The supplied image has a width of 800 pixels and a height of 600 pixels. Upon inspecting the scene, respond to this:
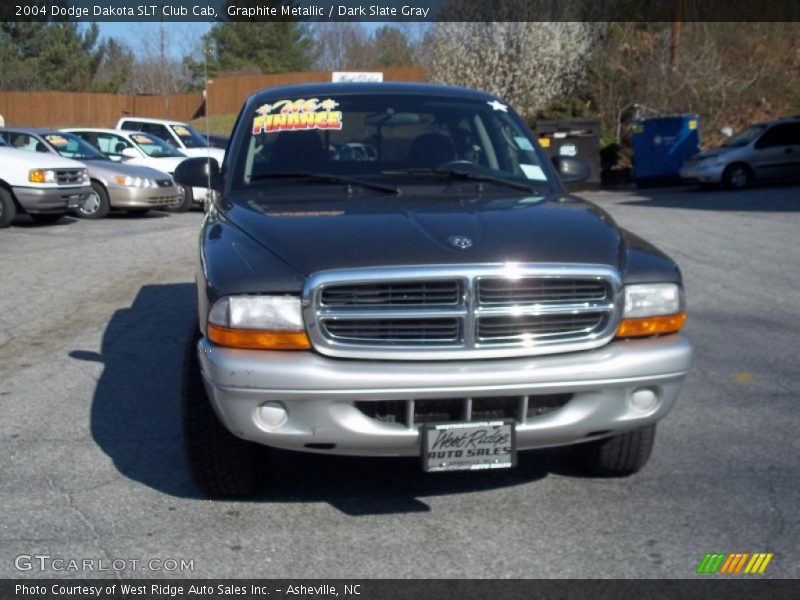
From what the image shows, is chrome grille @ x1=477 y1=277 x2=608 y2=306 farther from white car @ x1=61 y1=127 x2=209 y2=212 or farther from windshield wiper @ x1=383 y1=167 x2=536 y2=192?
white car @ x1=61 y1=127 x2=209 y2=212

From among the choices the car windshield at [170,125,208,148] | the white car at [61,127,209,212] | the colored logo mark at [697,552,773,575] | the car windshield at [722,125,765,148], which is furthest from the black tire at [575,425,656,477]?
the car windshield at [722,125,765,148]

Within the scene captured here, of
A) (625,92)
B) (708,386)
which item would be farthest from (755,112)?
(708,386)

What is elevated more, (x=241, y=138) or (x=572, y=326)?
(x=241, y=138)

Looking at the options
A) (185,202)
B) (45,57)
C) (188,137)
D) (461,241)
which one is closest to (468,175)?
(461,241)

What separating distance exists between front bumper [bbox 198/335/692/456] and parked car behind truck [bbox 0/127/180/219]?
14.7 m

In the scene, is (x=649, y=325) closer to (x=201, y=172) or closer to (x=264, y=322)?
(x=264, y=322)

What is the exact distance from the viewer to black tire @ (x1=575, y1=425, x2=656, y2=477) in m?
4.75

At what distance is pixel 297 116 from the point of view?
5.80 m

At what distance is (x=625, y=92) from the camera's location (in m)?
32.1

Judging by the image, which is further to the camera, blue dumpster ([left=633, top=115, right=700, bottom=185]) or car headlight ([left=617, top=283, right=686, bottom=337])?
blue dumpster ([left=633, top=115, right=700, bottom=185])

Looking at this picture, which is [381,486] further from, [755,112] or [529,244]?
[755,112]

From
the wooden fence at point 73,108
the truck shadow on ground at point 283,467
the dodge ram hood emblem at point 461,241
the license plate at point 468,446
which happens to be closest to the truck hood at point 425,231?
the dodge ram hood emblem at point 461,241

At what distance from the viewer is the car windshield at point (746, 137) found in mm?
24859

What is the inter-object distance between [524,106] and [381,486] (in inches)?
1248
